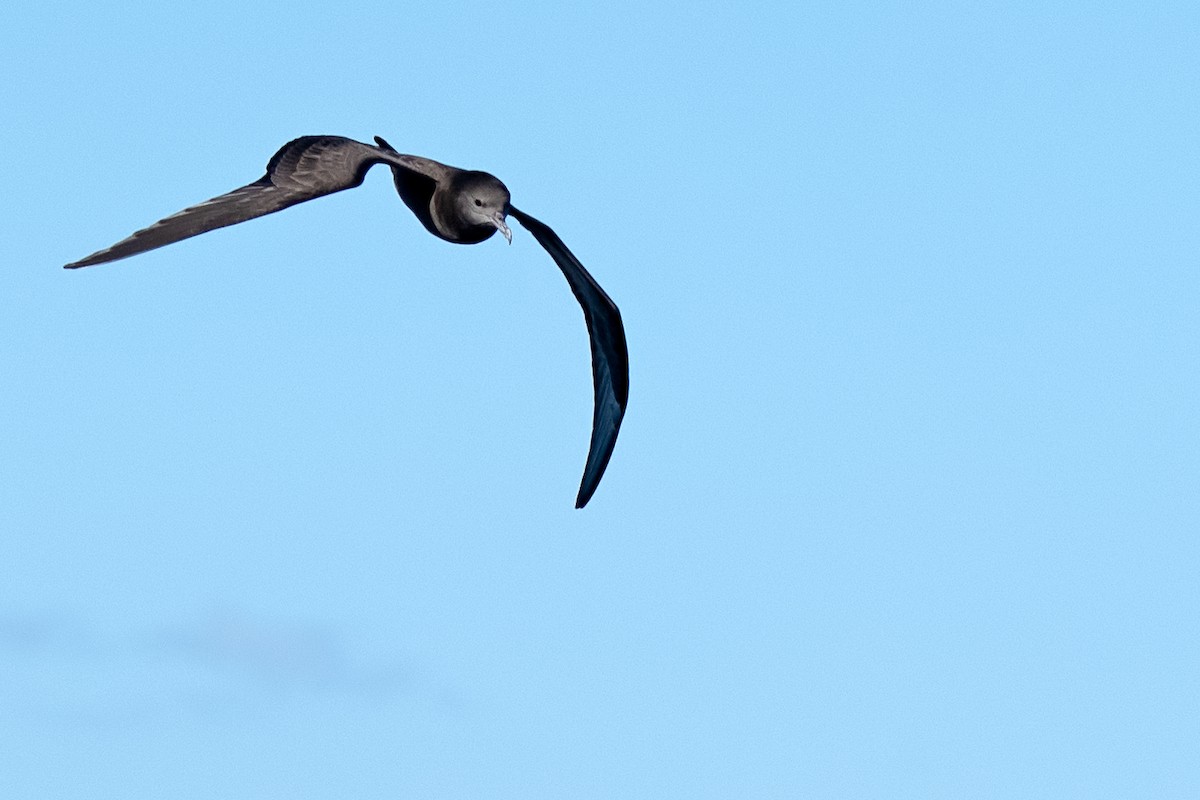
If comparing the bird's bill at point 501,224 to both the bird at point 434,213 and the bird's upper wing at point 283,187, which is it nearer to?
the bird at point 434,213

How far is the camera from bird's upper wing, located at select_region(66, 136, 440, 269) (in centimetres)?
1608

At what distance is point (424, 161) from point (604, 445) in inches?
179

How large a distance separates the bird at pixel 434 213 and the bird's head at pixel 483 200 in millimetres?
11

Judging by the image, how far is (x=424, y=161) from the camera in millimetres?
20266

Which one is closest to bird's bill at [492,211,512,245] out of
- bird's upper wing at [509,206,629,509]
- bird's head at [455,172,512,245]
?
bird's head at [455,172,512,245]

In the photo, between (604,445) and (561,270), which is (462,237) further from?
(604,445)

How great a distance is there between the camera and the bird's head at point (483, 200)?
19.5 meters

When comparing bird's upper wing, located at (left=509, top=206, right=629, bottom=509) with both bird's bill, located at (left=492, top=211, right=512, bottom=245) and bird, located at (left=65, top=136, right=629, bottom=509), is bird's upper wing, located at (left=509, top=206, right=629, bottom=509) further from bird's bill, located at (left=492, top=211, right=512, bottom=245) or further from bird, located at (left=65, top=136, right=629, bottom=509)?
bird's bill, located at (left=492, top=211, right=512, bottom=245)

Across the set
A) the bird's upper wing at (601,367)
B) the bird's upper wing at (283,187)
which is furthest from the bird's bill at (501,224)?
the bird's upper wing at (601,367)

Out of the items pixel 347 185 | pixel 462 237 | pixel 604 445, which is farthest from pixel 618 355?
pixel 347 185

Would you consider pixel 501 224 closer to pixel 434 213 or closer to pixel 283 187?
pixel 434 213

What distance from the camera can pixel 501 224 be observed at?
19.4 m

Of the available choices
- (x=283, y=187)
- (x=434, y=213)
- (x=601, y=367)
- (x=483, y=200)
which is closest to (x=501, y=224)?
(x=483, y=200)

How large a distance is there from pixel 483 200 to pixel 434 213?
874 mm
